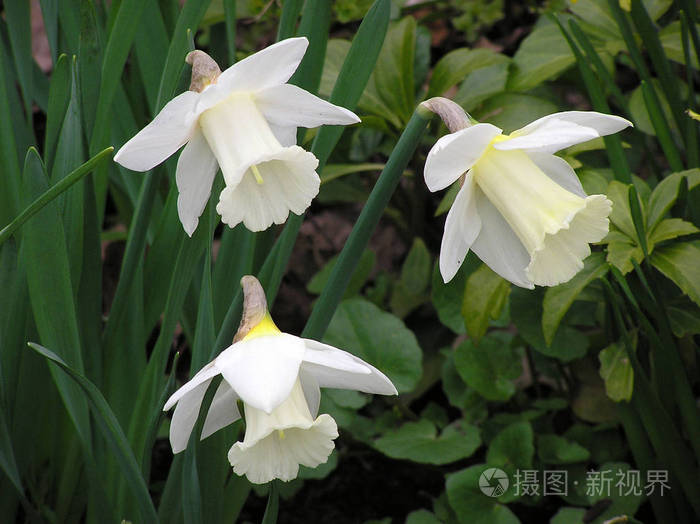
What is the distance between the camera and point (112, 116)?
129 cm

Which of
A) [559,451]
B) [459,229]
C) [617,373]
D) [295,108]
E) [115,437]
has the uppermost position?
[295,108]

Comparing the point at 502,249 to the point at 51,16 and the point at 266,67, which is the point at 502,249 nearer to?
the point at 266,67

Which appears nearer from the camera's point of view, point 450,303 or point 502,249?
point 502,249

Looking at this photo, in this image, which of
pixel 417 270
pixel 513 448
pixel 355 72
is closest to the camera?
pixel 355 72

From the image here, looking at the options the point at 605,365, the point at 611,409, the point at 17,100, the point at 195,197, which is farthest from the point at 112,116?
the point at 611,409

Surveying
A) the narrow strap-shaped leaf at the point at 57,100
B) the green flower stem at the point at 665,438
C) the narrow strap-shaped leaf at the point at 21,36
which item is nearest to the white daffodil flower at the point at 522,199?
the green flower stem at the point at 665,438

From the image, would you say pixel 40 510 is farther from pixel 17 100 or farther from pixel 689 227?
pixel 689 227

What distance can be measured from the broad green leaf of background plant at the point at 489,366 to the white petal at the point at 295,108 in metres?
0.77

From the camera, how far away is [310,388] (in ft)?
2.78

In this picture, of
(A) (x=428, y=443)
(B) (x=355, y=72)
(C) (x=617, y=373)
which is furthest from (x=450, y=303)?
(B) (x=355, y=72)

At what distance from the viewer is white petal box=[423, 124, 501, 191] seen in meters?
0.70

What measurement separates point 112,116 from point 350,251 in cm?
59

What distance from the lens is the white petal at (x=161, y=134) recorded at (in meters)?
0.74

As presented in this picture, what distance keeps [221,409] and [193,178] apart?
261mm
